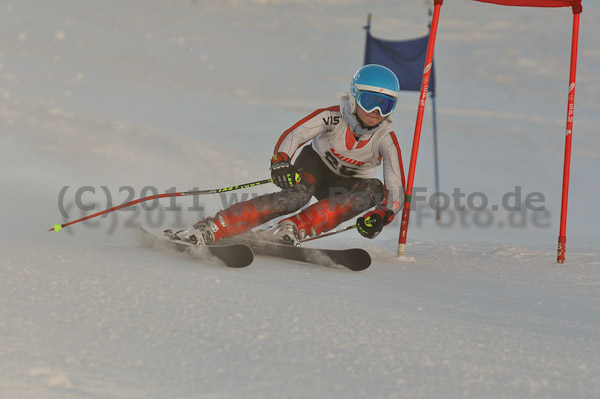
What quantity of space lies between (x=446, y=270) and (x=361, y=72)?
1.61 meters

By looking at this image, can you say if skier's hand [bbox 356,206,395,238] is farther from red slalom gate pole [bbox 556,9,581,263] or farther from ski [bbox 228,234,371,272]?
red slalom gate pole [bbox 556,9,581,263]

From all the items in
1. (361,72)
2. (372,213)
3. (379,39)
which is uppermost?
(379,39)

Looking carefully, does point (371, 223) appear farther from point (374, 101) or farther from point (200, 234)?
point (200, 234)

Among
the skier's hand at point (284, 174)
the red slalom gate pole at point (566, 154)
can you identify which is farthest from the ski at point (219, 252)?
the red slalom gate pole at point (566, 154)

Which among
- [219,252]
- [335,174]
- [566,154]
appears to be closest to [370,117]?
[335,174]

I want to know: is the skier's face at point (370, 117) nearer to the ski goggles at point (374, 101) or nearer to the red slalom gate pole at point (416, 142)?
the ski goggles at point (374, 101)

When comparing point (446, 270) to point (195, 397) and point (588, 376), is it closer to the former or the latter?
point (588, 376)

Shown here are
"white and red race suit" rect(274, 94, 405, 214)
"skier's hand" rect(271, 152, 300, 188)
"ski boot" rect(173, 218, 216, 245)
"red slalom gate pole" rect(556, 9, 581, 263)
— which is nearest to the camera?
"ski boot" rect(173, 218, 216, 245)

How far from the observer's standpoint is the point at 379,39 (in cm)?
845

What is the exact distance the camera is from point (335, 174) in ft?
16.8

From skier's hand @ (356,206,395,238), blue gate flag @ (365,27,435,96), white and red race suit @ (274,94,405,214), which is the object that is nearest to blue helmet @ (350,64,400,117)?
white and red race suit @ (274,94,405,214)

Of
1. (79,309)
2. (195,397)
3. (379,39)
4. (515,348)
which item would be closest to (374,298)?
(515,348)

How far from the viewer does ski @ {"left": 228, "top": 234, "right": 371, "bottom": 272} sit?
412 centimetres

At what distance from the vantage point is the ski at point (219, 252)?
3.65 metres
